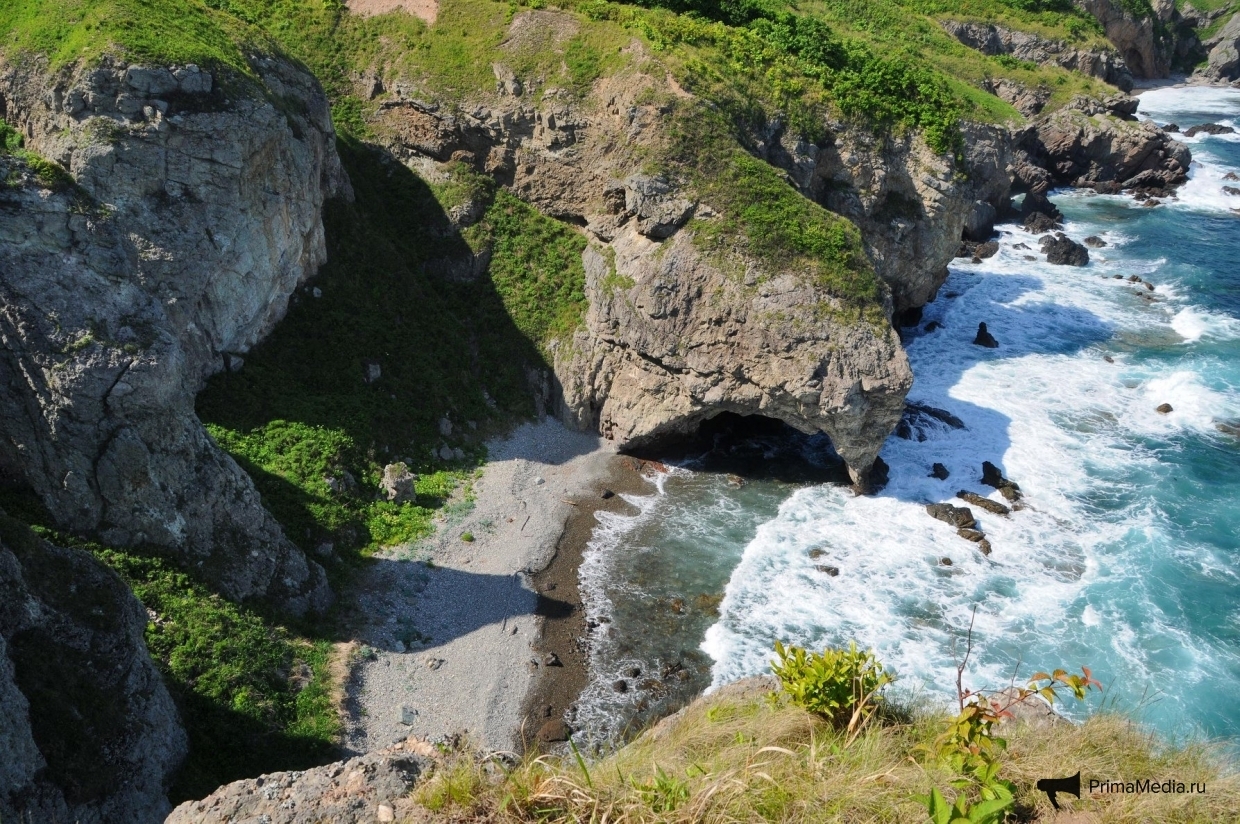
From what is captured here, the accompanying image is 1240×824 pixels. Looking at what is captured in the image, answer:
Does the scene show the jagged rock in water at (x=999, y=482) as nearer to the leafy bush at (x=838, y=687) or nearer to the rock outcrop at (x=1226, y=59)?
the leafy bush at (x=838, y=687)

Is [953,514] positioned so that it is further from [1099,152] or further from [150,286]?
[1099,152]

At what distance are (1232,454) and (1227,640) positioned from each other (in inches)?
474

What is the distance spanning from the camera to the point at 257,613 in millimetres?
23031

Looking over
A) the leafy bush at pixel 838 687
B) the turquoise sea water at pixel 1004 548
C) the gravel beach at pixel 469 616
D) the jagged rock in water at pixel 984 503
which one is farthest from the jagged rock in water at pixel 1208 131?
the leafy bush at pixel 838 687

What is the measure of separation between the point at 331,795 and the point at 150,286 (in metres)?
23.2

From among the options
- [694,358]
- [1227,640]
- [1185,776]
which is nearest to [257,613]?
[694,358]

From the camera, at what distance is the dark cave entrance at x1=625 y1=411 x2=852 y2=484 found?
3397cm

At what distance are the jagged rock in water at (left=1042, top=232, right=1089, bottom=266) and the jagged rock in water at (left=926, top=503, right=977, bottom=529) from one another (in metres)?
27.3

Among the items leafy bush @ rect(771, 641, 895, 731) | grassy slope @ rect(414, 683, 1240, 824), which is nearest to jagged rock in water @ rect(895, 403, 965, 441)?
grassy slope @ rect(414, 683, 1240, 824)

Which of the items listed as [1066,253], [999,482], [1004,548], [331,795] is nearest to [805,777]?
[331,795]

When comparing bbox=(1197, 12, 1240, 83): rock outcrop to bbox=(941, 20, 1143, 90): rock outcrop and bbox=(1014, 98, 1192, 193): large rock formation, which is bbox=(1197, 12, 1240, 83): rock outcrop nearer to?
bbox=(941, 20, 1143, 90): rock outcrop

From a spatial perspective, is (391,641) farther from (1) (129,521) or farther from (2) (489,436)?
(2) (489,436)

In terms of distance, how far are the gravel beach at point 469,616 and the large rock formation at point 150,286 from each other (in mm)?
2621

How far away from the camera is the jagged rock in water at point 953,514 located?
30438 millimetres
